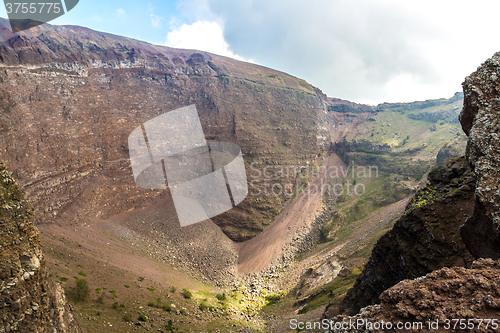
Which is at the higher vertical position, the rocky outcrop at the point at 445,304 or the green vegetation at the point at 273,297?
the rocky outcrop at the point at 445,304

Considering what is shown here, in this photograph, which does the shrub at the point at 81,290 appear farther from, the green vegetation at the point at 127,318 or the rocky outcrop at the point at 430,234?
the rocky outcrop at the point at 430,234

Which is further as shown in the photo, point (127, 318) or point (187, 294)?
point (187, 294)

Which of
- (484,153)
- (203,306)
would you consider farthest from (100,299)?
(484,153)

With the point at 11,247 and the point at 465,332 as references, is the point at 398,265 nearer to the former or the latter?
the point at 465,332

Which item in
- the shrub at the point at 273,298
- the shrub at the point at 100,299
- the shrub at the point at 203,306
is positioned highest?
the shrub at the point at 100,299

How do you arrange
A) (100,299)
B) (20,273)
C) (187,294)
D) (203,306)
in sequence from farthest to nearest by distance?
(187,294), (203,306), (100,299), (20,273)

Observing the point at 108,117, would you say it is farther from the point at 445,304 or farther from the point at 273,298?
the point at 445,304

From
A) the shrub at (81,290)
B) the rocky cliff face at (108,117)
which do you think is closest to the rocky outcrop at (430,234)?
the shrub at (81,290)
